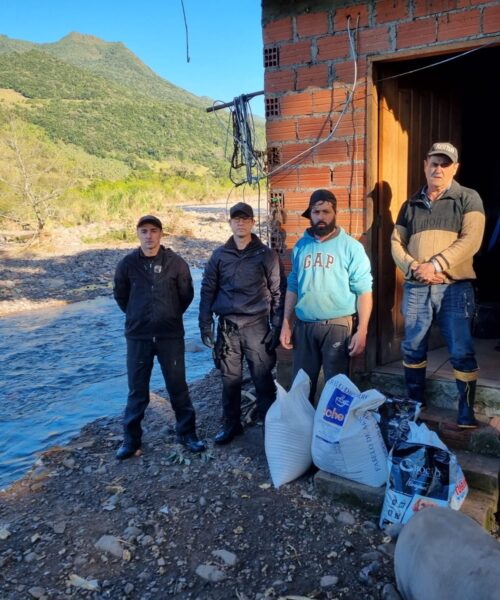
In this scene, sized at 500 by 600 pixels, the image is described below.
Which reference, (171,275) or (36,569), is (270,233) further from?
(36,569)

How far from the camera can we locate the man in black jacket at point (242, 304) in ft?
13.6

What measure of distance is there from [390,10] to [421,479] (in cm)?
320

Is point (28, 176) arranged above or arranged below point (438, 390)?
above

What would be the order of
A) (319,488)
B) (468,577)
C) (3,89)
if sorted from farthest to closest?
(3,89)
(319,488)
(468,577)

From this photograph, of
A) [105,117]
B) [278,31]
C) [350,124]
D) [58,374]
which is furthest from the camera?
[105,117]

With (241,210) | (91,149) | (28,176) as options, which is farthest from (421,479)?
(91,149)

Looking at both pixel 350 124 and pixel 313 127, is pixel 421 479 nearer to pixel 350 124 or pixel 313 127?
pixel 350 124

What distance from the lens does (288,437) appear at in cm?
367

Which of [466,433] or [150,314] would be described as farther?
[150,314]

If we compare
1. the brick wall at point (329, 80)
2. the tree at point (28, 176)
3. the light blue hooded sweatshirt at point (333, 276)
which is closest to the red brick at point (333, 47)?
the brick wall at point (329, 80)

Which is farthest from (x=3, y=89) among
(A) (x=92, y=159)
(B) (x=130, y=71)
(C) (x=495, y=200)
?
(C) (x=495, y=200)

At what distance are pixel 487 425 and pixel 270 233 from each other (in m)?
2.27

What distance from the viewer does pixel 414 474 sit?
302 cm

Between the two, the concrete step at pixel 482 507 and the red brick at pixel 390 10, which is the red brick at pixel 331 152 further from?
the concrete step at pixel 482 507
